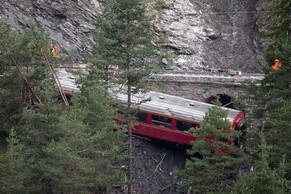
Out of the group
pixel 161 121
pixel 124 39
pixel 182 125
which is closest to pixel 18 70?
pixel 124 39

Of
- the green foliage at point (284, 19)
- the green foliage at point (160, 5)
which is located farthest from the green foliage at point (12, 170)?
the green foliage at point (160, 5)

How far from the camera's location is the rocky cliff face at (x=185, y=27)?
34938 mm

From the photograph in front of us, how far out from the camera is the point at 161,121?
82.5 feet

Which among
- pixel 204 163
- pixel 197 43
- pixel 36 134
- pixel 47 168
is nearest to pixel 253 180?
pixel 204 163

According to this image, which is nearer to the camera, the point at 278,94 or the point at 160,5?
the point at 278,94

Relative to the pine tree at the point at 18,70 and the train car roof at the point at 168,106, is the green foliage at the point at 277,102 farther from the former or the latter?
the pine tree at the point at 18,70

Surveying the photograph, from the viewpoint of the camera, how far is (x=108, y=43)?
21.2 meters

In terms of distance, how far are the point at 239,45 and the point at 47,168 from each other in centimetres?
2422

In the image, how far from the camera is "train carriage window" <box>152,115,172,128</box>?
25.0m

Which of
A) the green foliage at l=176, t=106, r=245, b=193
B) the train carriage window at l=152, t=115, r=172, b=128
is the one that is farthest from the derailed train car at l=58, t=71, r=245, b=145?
the green foliage at l=176, t=106, r=245, b=193

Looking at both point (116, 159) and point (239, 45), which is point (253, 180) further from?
point (239, 45)

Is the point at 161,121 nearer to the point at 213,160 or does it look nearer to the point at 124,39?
the point at 124,39

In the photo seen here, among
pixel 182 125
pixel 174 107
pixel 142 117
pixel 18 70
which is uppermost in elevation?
pixel 18 70

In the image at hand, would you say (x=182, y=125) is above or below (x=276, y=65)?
below
